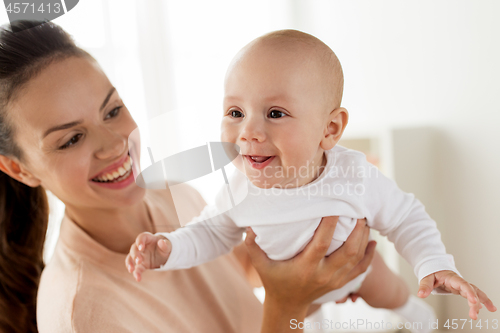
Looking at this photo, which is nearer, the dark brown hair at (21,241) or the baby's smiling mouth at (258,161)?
the baby's smiling mouth at (258,161)

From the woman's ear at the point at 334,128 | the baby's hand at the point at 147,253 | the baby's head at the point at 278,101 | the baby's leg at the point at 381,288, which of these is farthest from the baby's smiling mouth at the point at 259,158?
the baby's leg at the point at 381,288

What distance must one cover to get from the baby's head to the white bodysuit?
0.08 metres

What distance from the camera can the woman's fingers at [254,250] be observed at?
0.71 metres

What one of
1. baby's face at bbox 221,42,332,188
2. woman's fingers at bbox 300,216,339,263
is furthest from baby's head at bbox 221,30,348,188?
woman's fingers at bbox 300,216,339,263

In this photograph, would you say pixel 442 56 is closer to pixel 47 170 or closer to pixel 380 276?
pixel 380 276

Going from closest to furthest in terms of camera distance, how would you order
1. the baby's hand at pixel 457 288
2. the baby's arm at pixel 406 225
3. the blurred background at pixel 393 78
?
the baby's hand at pixel 457 288 → the baby's arm at pixel 406 225 → the blurred background at pixel 393 78

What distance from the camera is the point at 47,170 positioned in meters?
0.66

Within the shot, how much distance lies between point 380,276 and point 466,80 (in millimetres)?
527

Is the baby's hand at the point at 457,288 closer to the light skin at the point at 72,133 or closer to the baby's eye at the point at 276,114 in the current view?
the baby's eye at the point at 276,114

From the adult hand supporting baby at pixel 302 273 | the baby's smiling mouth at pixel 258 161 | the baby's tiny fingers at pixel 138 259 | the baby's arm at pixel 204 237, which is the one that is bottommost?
the adult hand supporting baby at pixel 302 273

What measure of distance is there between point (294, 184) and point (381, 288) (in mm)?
416

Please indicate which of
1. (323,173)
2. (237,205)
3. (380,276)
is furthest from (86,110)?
(380,276)

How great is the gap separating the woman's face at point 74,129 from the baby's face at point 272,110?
8.2 inches

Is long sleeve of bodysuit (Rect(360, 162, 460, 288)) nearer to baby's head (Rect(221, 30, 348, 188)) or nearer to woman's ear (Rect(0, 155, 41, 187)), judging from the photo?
baby's head (Rect(221, 30, 348, 188))
